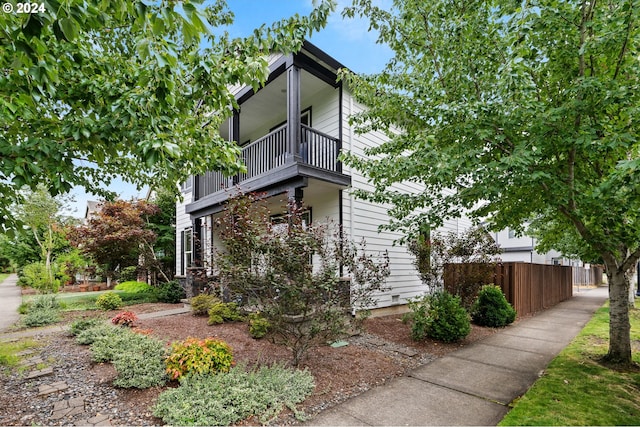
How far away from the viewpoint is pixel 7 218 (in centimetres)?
280

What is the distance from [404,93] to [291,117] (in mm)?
2644

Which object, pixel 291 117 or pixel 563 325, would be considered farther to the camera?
pixel 563 325

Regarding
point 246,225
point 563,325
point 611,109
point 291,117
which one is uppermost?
point 291,117

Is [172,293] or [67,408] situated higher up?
[67,408]

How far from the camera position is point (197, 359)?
4.29 meters

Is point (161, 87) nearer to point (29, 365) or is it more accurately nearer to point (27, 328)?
point (29, 365)

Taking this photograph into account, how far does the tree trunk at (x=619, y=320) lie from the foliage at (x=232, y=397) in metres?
5.16

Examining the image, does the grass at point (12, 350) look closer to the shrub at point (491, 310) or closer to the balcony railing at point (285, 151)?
the balcony railing at point (285, 151)

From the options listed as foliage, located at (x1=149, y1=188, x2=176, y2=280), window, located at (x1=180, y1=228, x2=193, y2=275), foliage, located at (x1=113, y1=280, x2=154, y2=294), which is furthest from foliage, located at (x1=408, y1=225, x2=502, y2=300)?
foliage, located at (x1=149, y1=188, x2=176, y2=280)

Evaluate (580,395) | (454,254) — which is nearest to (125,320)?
(454,254)

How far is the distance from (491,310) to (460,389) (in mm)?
4588

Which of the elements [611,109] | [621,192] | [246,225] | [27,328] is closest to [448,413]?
[621,192]

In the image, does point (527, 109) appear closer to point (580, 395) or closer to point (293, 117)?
point (580, 395)

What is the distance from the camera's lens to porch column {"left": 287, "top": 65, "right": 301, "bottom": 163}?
7477 mm
